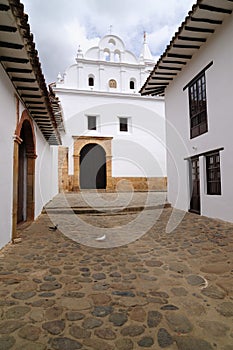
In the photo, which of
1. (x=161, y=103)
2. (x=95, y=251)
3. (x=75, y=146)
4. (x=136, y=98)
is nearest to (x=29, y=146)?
(x=95, y=251)

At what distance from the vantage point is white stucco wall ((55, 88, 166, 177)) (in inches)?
623

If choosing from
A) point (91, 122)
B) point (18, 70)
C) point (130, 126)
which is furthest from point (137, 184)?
point (18, 70)

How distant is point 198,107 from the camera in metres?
7.58

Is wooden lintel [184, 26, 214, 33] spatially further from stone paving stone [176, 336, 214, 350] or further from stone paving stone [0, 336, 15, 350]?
stone paving stone [0, 336, 15, 350]

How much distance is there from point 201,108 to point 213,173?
1987 mm

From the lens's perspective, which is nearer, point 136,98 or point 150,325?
point 150,325

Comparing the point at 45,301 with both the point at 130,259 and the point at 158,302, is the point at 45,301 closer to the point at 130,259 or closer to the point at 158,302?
the point at 158,302

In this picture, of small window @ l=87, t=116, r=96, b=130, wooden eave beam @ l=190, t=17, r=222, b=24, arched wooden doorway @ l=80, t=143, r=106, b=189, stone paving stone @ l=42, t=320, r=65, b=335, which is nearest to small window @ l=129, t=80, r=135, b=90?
small window @ l=87, t=116, r=96, b=130

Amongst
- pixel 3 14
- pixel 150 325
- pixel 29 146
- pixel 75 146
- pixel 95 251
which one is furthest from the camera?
pixel 75 146

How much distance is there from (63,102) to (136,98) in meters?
4.88

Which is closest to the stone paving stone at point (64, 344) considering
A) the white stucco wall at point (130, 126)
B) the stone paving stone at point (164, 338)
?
the stone paving stone at point (164, 338)

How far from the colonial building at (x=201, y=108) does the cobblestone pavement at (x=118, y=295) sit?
8.48ft

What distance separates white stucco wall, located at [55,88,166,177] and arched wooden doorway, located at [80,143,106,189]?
43.4 inches

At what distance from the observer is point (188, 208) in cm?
824
